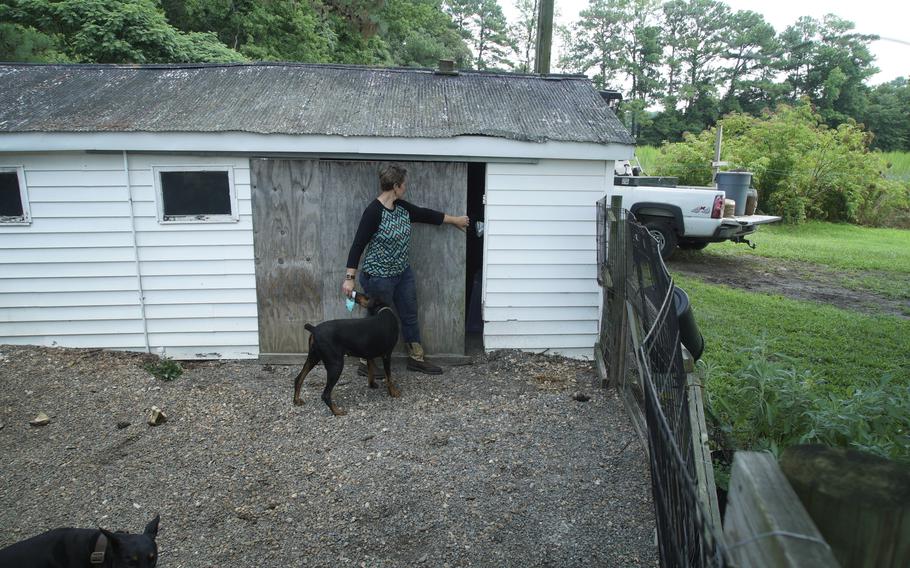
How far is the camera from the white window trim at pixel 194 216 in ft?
19.8

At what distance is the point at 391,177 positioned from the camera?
18.1ft

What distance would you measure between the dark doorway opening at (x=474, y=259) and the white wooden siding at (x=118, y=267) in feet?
8.37

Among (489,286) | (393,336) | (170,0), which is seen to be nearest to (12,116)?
(393,336)

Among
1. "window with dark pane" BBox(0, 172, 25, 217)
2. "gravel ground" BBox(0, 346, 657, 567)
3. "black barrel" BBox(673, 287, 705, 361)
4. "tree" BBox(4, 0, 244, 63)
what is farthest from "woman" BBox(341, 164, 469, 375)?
"tree" BBox(4, 0, 244, 63)

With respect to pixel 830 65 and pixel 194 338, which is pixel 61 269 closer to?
pixel 194 338

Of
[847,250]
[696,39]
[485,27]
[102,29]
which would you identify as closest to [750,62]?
[696,39]

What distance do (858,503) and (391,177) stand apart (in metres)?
4.83

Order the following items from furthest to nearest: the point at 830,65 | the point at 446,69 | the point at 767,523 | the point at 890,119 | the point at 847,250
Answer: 1. the point at 830,65
2. the point at 890,119
3. the point at 847,250
4. the point at 446,69
5. the point at 767,523

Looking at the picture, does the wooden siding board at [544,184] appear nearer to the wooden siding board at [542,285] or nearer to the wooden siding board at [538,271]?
the wooden siding board at [538,271]

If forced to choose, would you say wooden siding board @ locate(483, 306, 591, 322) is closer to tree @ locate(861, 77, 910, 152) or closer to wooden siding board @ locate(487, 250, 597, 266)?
wooden siding board @ locate(487, 250, 597, 266)

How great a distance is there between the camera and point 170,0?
1928 centimetres

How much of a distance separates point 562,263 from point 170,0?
1861 centimetres

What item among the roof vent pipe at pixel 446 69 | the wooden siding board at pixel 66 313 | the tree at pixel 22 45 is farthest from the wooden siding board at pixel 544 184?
the tree at pixel 22 45

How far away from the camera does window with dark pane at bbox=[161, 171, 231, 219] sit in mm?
6082
